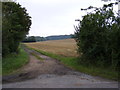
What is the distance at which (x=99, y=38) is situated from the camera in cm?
1318

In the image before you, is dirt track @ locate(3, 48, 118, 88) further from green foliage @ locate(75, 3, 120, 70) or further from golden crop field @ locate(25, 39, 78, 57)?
golden crop field @ locate(25, 39, 78, 57)

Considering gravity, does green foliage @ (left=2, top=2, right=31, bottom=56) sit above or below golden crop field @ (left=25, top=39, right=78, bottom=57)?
above

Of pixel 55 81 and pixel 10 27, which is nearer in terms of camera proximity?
pixel 55 81

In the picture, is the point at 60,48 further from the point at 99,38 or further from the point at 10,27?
the point at 99,38

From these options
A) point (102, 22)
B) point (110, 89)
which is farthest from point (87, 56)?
point (110, 89)

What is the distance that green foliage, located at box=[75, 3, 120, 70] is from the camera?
449 inches

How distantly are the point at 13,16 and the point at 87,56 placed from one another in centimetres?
988

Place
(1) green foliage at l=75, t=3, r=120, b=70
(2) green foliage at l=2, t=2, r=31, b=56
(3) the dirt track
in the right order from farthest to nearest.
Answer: (2) green foliage at l=2, t=2, r=31, b=56
(1) green foliage at l=75, t=3, r=120, b=70
(3) the dirt track

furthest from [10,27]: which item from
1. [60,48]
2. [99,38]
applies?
[60,48]

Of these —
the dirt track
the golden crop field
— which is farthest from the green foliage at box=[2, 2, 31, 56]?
the golden crop field

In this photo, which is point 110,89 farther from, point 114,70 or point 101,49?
point 101,49

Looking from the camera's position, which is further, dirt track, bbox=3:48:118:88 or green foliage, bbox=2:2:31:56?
green foliage, bbox=2:2:31:56

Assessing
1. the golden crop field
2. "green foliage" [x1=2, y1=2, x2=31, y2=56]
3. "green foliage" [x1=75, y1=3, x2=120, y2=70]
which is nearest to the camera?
"green foliage" [x1=75, y1=3, x2=120, y2=70]

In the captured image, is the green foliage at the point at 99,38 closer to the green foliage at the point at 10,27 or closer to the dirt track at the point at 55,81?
the dirt track at the point at 55,81
